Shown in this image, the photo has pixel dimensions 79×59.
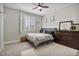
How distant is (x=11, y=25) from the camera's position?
1.34 metres

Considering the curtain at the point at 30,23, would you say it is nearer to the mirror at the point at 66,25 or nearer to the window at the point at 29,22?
the window at the point at 29,22

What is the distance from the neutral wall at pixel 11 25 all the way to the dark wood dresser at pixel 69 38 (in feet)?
5.37

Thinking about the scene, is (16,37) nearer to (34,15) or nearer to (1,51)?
(1,51)

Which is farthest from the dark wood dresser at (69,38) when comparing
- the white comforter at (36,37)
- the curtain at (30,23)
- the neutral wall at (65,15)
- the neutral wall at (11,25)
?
the neutral wall at (11,25)

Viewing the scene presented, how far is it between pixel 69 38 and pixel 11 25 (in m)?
2.08

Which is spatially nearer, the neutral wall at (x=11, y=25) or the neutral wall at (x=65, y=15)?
the neutral wall at (x=11, y=25)

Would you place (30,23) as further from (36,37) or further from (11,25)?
(36,37)

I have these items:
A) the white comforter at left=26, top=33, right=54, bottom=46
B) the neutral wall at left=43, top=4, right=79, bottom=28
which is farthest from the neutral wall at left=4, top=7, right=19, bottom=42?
the neutral wall at left=43, top=4, right=79, bottom=28

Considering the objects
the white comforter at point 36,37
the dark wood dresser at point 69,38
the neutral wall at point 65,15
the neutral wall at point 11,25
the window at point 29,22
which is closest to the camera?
the neutral wall at point 11,25

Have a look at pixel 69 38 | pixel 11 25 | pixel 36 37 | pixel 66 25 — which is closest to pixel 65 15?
pixel 66 25

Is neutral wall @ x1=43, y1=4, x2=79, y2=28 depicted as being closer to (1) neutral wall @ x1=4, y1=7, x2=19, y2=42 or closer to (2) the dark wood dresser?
(2) the dark wood dresser

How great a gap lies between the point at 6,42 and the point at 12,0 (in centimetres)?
89

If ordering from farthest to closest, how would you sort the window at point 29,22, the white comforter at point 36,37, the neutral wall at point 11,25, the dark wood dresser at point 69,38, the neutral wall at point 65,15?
1. the dark wood dresser at point 69,38
2. the neutral wall at point 65,15
3. the white comforter at point 36,37
4. the window at point 29,22
5. the neutral wall at point 11,25

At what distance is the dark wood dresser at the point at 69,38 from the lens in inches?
83.0
